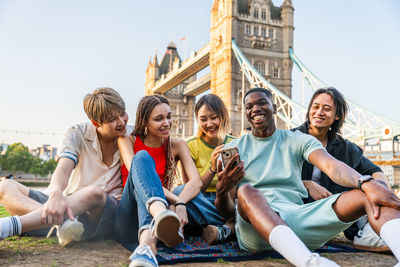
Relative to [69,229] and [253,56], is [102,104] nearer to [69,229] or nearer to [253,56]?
[69,229]

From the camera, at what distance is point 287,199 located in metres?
2.09

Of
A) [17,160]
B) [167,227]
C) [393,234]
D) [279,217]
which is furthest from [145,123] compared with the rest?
[17,160]

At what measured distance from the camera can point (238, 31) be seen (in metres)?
24.5

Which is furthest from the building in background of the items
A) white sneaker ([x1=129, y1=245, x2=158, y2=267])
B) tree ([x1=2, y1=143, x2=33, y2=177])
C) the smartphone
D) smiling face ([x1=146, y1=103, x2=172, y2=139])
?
white sneaker ([x1=129, y1=245, x2=158, y2=267])

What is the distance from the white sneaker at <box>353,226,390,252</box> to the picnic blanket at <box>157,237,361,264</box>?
0.16 metres

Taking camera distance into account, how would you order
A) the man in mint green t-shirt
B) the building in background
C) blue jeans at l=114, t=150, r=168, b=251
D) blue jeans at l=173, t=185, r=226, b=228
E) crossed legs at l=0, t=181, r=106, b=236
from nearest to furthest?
the man in mint green t-shirt < blue jeans at l=114, t=150, r=168, b=251 < crossed legs at l=0, t=181, r=106, b=236 < blue jeans at l=173, t=185, r=226, b=228 < the building in background

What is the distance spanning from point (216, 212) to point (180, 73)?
30.0 meters

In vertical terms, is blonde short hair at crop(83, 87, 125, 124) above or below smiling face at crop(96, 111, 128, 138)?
above

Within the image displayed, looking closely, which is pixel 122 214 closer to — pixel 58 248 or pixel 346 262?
pixel 58 248

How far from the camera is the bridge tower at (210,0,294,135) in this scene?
23.9 metres

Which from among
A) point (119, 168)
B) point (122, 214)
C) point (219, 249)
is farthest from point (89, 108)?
point (219, 249)

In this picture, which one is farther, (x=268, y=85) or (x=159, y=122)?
(x=268, y=85)

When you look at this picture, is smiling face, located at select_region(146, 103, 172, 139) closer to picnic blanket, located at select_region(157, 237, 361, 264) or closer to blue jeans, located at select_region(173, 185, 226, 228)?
blue jeans, located at select_region(173, 185, 226, 228)

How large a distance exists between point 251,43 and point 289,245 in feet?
79.6
